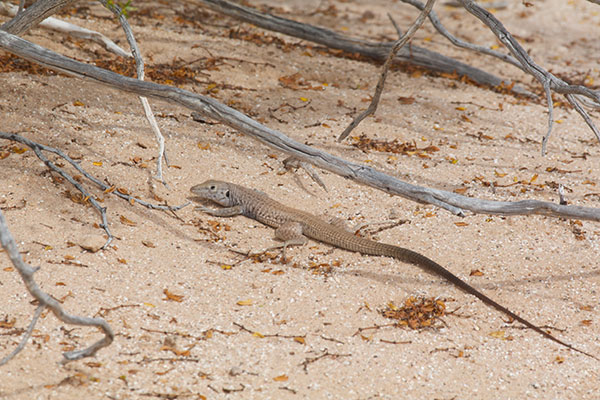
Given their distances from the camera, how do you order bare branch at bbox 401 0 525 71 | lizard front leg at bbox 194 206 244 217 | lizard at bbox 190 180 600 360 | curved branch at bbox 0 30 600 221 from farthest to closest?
1. bare branch at bbox 401 0 525 71
2. lizard front leg at bbox 194 206 244 217
3. lizard at bbox 190 180 600 360
4. curved branch at bbox 0 30 600 221

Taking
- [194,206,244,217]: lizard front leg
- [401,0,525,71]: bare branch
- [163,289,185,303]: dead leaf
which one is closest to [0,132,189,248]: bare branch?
[194,206,244,217]: lizard front leg

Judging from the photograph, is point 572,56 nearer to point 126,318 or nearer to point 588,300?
point 588,300

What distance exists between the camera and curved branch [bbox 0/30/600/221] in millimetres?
4141

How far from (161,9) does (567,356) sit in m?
8.02

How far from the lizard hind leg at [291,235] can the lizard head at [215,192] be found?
685 millimetres

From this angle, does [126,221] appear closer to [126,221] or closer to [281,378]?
[126,221]

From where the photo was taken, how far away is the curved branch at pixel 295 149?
4.14 meters

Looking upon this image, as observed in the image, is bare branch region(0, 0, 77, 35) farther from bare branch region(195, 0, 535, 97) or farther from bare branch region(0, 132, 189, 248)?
bare branch region(195, 0, 535, 97)

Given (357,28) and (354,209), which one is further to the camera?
(357,28)

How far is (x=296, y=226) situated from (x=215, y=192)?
884 millimetres

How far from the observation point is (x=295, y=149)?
13.9 feet

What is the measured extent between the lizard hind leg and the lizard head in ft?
2.25

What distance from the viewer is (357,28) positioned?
10.9 metres

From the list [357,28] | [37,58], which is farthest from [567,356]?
[357,28]
